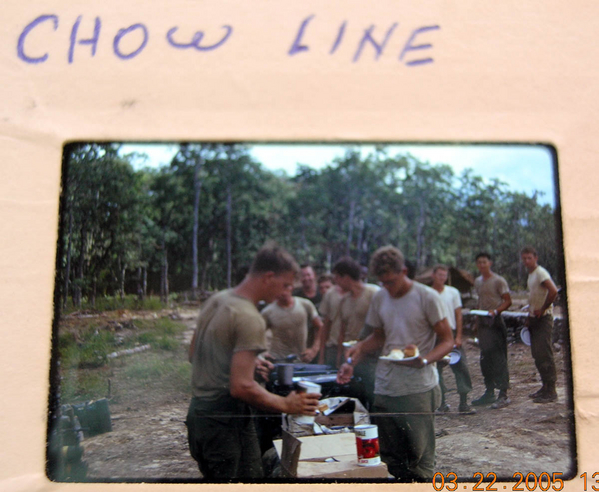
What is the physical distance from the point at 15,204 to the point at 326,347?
3.87 feet

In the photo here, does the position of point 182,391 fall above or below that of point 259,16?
below

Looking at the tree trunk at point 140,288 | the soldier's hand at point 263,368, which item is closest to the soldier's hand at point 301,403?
the soldier's hand at point 263,368

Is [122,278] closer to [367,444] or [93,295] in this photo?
[93,295]

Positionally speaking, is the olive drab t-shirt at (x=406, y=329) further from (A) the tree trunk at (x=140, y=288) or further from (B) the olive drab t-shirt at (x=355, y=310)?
(A) the tree trunk at (x=140, y=288)

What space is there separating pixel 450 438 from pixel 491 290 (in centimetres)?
51

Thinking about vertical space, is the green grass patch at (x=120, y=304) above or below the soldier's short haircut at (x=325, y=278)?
below

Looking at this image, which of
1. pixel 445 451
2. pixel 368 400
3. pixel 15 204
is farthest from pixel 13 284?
pixel 445 451

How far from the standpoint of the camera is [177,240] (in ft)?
5.90

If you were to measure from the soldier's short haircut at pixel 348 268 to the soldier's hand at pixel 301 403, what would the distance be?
0.41 metres

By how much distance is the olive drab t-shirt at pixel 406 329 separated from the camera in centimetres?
177

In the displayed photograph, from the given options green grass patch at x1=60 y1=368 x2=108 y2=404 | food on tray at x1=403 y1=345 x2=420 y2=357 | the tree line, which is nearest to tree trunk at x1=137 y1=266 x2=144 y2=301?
the tree line

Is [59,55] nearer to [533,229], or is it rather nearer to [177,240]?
[177,240]

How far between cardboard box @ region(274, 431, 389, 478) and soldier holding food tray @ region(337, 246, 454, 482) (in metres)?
0.09

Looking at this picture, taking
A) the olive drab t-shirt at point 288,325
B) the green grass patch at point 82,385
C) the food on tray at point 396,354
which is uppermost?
the olive drab t-shirt at point 288,325
